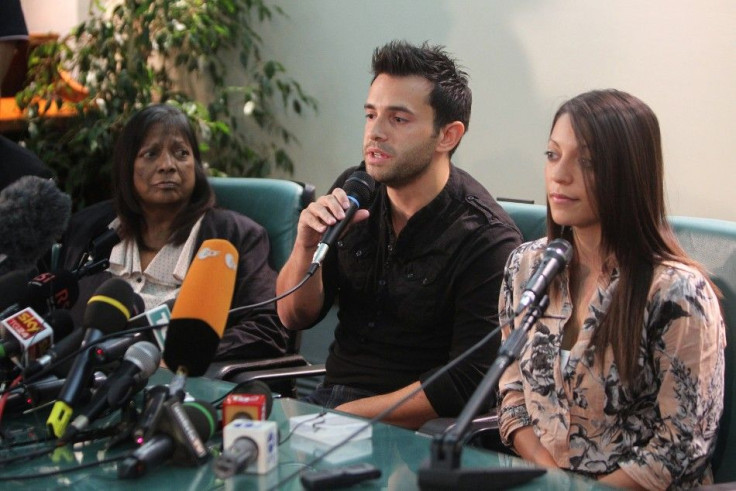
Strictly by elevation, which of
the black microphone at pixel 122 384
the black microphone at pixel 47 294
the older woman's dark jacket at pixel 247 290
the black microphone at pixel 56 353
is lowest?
the older woman's dark jacket at pixel 247 290

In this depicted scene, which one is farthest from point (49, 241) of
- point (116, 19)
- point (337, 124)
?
point (116, 19)

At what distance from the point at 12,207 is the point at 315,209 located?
1.98ft

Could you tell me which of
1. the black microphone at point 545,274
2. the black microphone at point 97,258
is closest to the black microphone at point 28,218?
the black microphone at point 97,258

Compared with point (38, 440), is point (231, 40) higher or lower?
higher

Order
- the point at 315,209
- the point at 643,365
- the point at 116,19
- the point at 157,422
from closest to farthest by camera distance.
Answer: the point at 157,422
the point at 643,365
the point at 315,209
the point at 116,19

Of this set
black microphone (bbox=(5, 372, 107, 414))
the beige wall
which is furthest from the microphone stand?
the beige wall

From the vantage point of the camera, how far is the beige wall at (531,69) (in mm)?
3307

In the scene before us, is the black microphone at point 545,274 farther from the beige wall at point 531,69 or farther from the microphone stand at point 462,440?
the beige wall at point 531,69

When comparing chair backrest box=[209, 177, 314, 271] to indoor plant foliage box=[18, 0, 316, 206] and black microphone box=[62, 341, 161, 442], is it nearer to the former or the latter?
indoor plant foliage box=[18, 0, 316, 206]

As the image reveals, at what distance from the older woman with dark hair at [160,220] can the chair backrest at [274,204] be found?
4 cm

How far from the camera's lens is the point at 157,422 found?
1520 mm

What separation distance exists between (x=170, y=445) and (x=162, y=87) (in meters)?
3.48

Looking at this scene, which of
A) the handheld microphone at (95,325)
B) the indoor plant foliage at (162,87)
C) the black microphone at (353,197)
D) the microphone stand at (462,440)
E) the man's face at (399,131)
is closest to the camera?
the microphone stand at (462,440)

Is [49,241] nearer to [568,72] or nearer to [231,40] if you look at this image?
[568,72]
